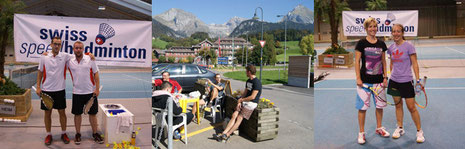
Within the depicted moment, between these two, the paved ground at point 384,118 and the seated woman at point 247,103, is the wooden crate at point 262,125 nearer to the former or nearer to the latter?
the seated woman at point 247,103

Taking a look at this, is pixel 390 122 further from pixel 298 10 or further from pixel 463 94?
pixel 463 94

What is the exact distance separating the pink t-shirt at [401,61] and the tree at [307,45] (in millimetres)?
847

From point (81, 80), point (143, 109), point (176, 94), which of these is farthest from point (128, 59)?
point (143, 109)

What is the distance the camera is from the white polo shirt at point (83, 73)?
8.99 ft

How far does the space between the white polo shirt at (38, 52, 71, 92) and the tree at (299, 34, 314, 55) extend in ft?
6.75

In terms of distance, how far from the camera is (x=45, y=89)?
2.90 metres

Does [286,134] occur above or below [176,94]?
below

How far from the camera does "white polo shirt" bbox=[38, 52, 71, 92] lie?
2.79 metres

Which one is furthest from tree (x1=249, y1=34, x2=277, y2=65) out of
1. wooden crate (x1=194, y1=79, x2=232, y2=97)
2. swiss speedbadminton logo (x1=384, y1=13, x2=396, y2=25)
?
swiss speedbadminton logo (x1=384, y1=13, x2=396, y2=25)

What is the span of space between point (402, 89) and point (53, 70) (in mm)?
3296

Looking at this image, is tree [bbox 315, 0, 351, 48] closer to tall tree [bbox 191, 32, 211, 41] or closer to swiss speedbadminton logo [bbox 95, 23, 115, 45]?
tall tree [bbox 191, 32, 211, 41]

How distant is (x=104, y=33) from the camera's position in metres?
2.97

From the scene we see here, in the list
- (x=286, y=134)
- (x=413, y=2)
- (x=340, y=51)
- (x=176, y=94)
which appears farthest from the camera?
(x=413, y=2)

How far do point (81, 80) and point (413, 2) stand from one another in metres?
19.7
